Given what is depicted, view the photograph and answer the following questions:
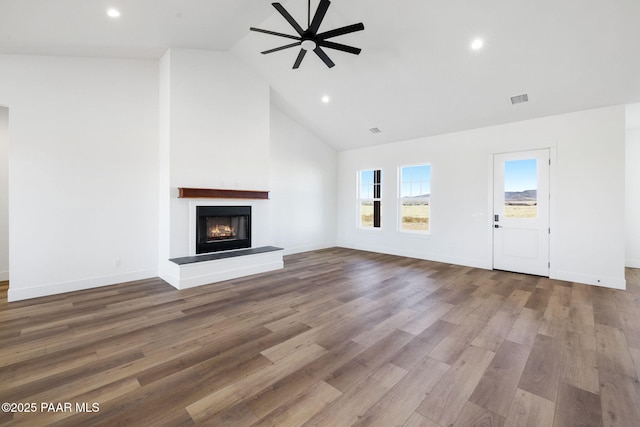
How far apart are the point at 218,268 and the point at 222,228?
857 millimetres

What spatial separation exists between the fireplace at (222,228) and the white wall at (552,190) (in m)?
3.43

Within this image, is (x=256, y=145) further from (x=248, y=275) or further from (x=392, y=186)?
(x=392, y=186)

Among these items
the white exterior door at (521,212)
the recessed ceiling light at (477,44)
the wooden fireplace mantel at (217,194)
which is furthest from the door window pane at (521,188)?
the wooden fireplace mantel at (217,194)

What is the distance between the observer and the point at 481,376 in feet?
6.69

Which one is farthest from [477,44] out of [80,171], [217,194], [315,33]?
[80,171]

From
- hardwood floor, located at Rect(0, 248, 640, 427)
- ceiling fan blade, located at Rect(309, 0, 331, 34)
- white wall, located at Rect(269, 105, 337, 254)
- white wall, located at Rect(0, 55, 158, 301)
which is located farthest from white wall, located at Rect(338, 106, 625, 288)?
white wall, located at Rect(0, 55, 158, 301)

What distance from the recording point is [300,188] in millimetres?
7074

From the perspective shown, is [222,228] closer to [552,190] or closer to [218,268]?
[218,268]

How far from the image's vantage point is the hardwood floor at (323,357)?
5.53 ft

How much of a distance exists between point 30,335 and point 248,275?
264 centimetres

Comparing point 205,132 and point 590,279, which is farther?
point 205,132

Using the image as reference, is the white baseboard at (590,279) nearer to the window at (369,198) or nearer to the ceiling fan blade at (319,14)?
the window at (369,198)

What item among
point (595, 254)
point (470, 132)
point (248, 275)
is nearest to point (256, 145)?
point (248, 275)

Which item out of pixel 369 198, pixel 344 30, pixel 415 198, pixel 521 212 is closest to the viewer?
pixel 344 30
